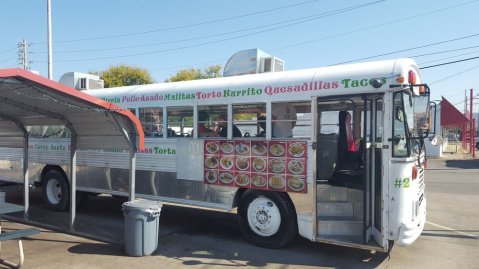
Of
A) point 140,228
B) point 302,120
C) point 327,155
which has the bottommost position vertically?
point 140,228

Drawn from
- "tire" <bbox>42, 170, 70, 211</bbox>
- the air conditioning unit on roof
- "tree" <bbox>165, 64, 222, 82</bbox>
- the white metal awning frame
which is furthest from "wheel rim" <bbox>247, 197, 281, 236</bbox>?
"tree" <bbox>165, 64, 222, 82</bbox>

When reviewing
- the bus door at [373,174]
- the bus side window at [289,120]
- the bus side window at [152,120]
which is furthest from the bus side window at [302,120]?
the bus side window at [152,120]

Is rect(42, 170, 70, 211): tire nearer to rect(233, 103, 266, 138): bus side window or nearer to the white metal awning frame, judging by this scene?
the white metal awning frame

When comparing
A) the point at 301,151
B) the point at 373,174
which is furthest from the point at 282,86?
the point at 373,174

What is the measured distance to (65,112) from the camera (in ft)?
23.0

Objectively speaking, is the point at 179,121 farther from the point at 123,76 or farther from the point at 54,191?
the point at 123,76

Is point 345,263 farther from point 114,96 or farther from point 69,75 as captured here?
point 69,75

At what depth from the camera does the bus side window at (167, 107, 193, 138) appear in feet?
24.2

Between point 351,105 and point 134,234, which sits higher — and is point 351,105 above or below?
above

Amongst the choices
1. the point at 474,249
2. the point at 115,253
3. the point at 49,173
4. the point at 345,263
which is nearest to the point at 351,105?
the point at 345,263

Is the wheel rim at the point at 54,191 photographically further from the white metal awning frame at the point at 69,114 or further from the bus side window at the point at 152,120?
the bus side window at the point at 152,120

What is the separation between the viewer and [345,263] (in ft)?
19.4

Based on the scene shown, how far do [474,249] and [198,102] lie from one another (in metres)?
5.14

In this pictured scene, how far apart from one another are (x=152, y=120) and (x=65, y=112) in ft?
5.24
